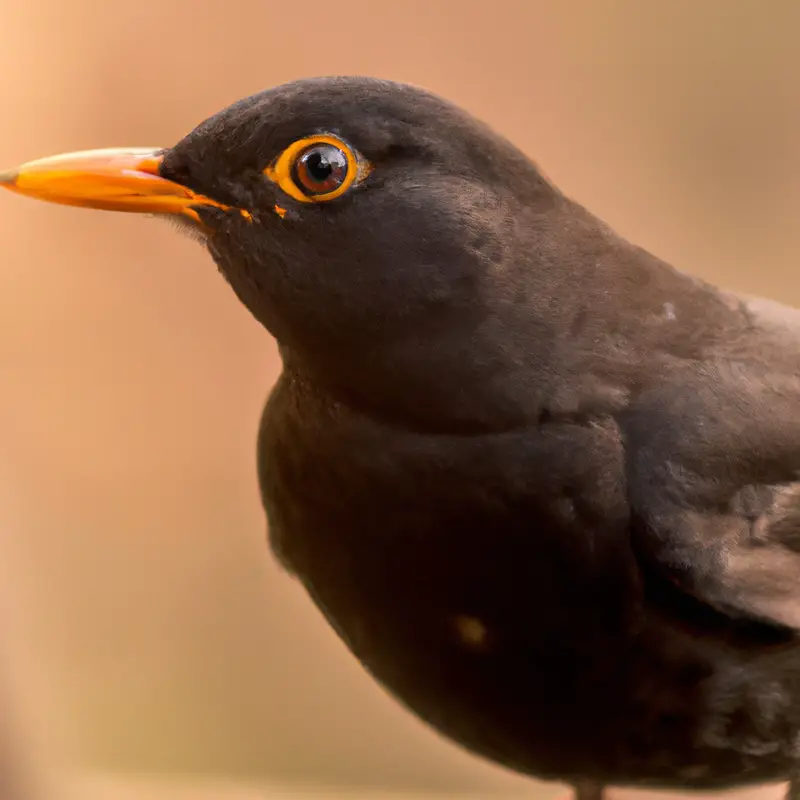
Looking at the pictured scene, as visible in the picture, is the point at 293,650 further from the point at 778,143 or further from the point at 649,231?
the point at 778,143

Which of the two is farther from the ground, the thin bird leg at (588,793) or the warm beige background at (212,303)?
the warm beige background at (212,303)

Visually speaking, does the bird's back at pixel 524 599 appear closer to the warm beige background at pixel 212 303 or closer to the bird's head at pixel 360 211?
the bird's head at pixel 360 211

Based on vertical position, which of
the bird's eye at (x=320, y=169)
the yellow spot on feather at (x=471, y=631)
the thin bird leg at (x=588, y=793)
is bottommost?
the thin bird leg at (x=588, y=793)

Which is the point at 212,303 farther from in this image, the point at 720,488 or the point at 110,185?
the point at 720,488

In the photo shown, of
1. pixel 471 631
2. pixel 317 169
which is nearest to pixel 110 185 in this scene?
pixel 317 169

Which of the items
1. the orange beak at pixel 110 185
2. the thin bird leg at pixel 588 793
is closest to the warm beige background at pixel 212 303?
the thin bird leg at pixel 588 793

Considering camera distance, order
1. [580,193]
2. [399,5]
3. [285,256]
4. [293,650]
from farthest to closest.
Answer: [293,650] → [580,193] → [399,5] → [285,256]

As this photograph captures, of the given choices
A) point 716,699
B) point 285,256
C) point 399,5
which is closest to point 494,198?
point 285,256
